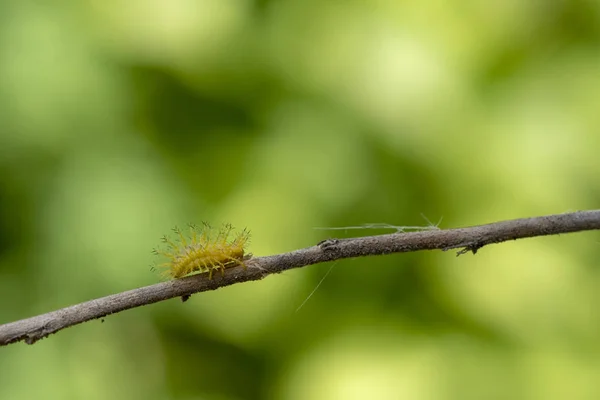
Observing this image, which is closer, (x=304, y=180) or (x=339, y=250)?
(x=339, y=250)

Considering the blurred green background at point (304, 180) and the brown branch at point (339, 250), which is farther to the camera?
the blurred green background at point (304, 180)

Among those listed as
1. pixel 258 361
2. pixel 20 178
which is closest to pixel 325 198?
pixel 258 361

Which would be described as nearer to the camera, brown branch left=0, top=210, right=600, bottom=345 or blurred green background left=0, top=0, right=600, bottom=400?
brown branch left=0, top=210, right=600, bottom=345

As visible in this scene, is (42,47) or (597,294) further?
(42,47)

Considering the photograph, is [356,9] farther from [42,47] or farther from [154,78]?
[42,47]

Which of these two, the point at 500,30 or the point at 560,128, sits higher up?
the point at 500,30
